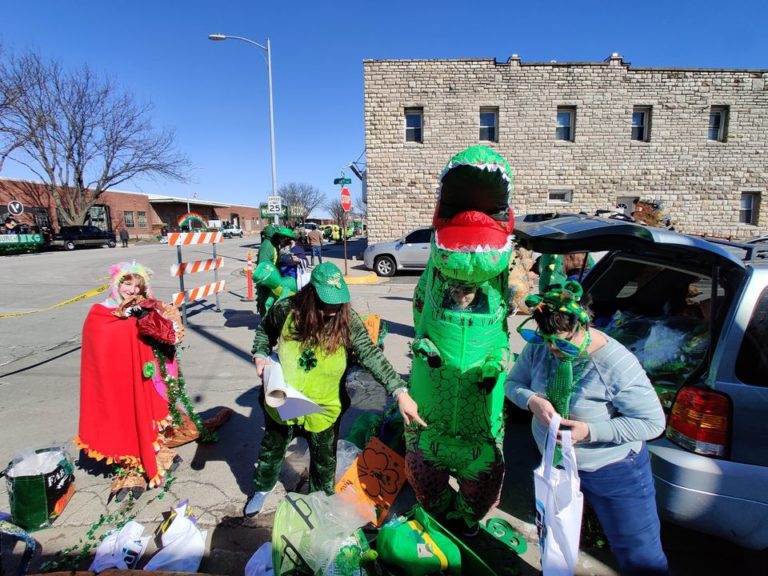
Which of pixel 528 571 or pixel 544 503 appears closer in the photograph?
pixel 544 503

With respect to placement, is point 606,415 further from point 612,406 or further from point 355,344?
point 355,344

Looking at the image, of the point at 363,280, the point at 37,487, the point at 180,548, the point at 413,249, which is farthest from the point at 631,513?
the point at 413,249

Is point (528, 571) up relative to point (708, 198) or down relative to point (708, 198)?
down

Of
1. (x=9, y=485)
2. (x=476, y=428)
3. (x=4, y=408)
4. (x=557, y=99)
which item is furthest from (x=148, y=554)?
(x=557, y=99)

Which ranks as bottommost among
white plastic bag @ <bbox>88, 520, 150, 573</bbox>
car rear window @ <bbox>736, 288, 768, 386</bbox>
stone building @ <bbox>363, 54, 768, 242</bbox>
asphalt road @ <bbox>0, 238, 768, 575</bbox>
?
asphalt road @ <bbox>0, 238, 768, 575</bbox>

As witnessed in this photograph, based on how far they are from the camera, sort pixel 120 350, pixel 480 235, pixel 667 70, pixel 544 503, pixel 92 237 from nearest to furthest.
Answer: pixel 544 503 → pixel 480 235 → pixel 120 350 → pixel 667 70 → pixel 92 237

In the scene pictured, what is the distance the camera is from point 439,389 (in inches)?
82.4

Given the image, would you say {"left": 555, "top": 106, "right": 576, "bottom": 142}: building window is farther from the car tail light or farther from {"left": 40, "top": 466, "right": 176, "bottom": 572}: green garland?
{"left": 40, "top": 466, "right": 176, "bottom": 572}: green garland

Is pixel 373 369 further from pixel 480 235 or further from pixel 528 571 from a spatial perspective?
pixel 528 571

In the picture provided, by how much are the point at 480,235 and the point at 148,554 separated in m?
2.52

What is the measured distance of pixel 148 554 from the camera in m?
2.24

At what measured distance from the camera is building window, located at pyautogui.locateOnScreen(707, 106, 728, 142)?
14.2 meters

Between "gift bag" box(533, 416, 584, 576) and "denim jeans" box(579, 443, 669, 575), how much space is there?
0.91 feet

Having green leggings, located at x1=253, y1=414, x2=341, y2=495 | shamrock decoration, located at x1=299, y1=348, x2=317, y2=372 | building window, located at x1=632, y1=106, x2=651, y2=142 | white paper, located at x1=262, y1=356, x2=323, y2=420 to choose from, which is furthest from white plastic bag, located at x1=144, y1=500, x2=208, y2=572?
building window, located at x1=632, y1=106, x2=651, y2=142
